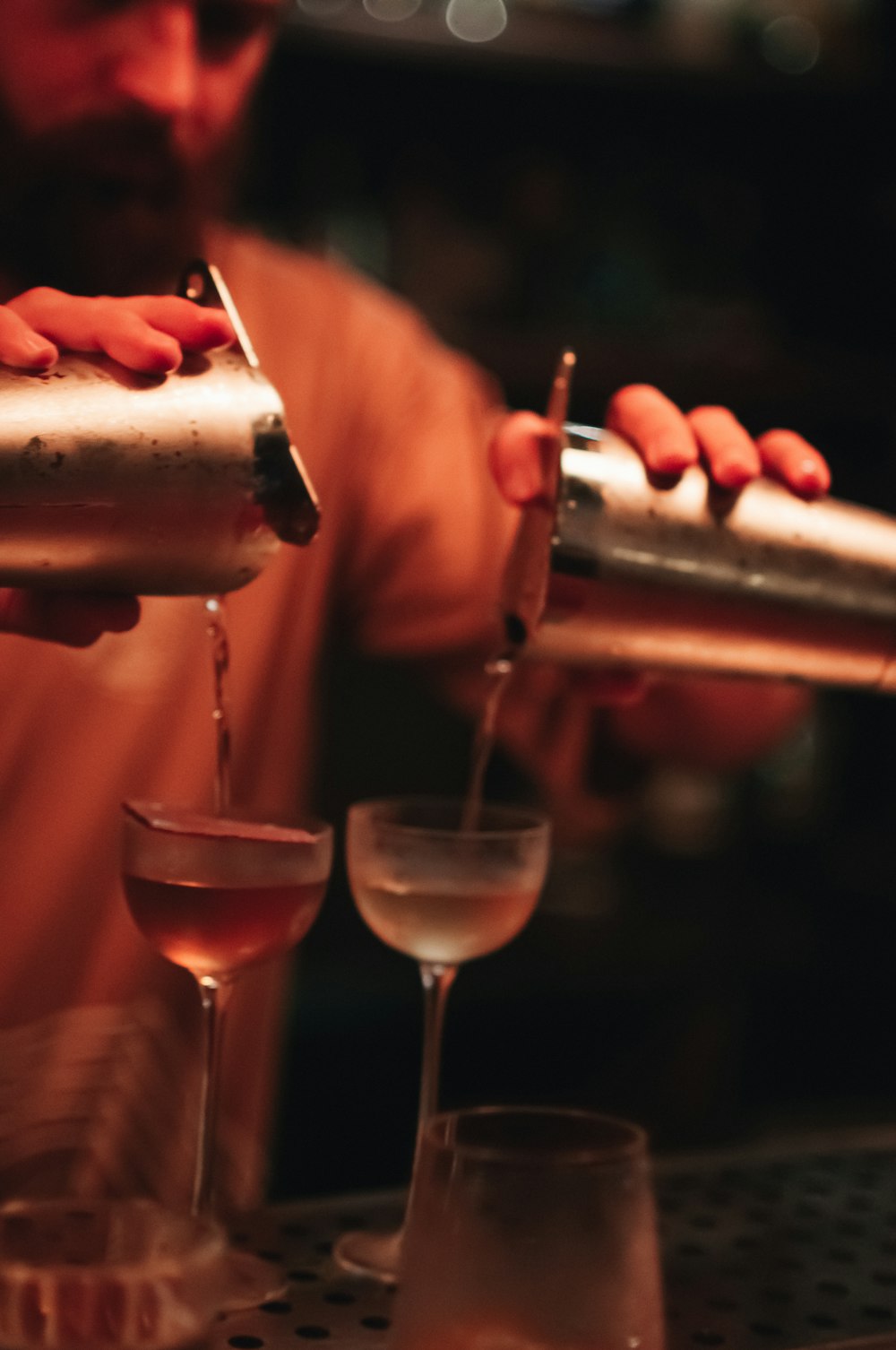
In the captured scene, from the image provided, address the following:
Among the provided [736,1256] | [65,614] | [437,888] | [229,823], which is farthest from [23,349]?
[736,1256]

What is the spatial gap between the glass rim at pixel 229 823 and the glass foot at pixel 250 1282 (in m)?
0.23

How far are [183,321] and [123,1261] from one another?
48 centimetres

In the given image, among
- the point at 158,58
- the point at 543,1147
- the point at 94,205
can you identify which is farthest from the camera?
the point at 94,205

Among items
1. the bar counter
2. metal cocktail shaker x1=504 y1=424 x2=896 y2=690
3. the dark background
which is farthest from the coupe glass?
the dark background

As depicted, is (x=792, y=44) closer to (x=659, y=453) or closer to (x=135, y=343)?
(x=659, y=453)

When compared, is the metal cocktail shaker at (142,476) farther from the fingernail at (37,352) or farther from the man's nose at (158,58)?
the man's nose at (158,58)

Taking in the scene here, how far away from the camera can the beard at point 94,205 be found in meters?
1.24

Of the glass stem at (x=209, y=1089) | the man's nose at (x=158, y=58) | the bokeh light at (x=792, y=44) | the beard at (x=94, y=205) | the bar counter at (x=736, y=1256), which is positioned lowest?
the bar counter at (x=736, y=1256)

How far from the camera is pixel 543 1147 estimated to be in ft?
2.16

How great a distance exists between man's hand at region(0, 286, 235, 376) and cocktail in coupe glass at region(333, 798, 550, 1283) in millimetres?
333

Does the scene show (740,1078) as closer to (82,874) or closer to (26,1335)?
(82,874)

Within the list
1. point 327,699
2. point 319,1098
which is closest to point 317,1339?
point 319,1098

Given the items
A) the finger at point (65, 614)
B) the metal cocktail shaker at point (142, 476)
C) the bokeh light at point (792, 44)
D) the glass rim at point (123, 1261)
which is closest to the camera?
the glass rim at point (123, 1261)

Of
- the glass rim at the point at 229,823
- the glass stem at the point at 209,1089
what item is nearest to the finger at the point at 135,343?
the glass rim at the point at 229,823
